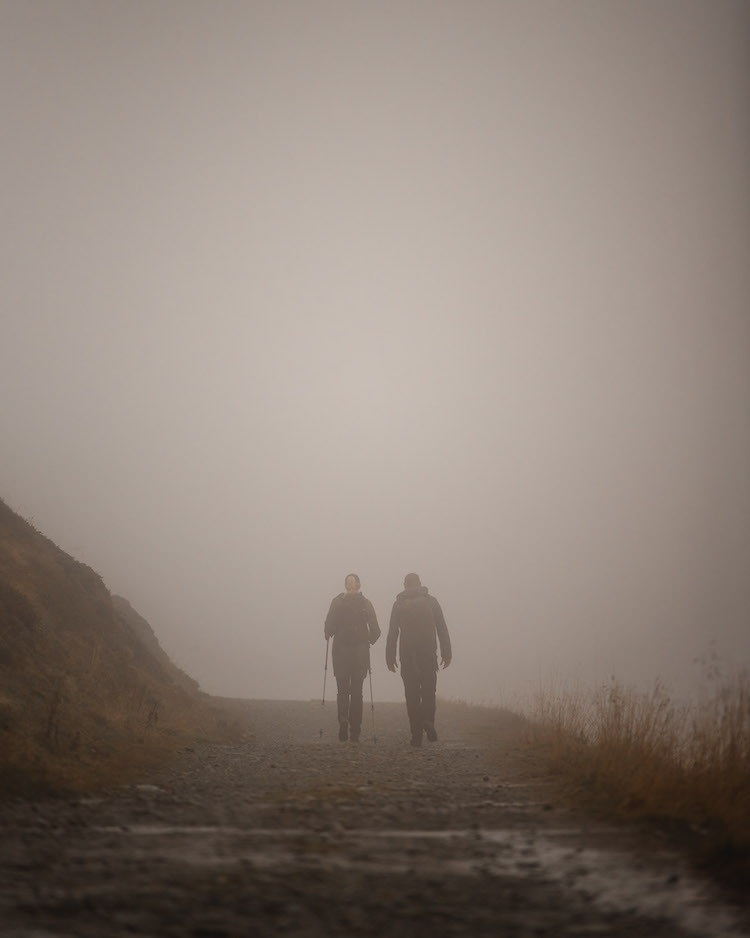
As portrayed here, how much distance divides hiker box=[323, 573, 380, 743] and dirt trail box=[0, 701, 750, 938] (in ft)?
24.5

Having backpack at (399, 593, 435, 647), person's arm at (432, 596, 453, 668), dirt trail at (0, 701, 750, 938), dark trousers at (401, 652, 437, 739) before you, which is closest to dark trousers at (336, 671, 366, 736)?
dark trousers at (401, 652, 437, 739)

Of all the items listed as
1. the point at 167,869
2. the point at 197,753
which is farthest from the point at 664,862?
the point at 197,753

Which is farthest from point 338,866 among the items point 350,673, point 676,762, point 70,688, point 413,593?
point 350,673

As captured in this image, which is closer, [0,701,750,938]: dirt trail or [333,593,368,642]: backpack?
[0,701,750,938]: dirt trail

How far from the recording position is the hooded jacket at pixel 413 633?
50.3ft

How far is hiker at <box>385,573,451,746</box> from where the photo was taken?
14.9m

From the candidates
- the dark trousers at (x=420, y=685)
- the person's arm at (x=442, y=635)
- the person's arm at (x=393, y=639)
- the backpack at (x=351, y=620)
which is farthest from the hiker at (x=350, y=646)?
the person's arm at (x=442, y=635)

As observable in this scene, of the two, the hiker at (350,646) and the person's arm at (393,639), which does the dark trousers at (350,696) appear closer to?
the hiker at (350,646)

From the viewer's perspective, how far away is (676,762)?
751cm

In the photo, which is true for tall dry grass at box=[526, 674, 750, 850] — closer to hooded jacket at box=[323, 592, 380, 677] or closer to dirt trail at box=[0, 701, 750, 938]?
dirt trail at box=[0, 701, 750, 938]

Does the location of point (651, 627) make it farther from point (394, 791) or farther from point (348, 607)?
point (394, 791)

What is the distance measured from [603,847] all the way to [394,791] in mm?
3090

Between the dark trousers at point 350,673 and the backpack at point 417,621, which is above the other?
the backpack at point 417,621

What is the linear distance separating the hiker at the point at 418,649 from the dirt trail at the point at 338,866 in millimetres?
6356
